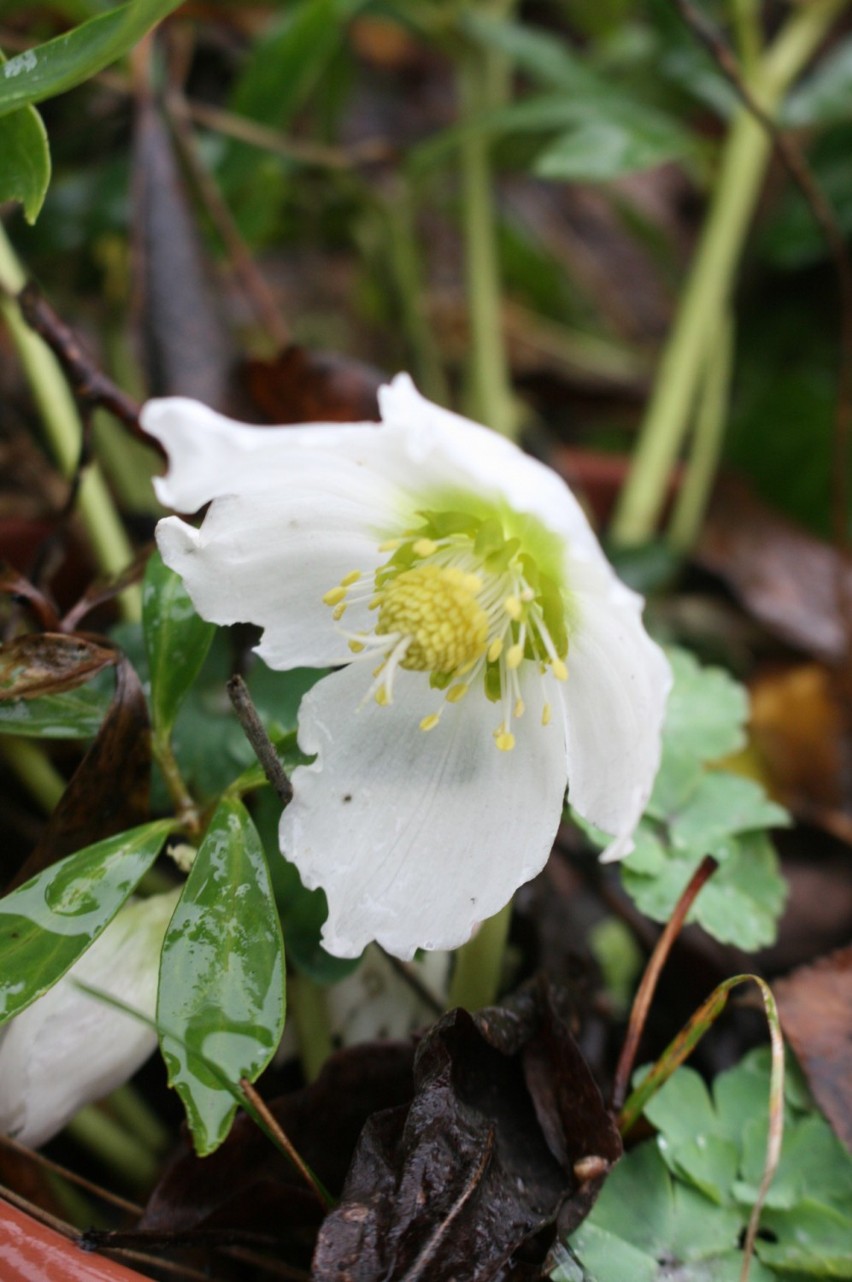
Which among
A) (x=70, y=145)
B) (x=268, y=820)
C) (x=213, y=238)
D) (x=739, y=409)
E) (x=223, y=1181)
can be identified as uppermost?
(x=70, y=145)

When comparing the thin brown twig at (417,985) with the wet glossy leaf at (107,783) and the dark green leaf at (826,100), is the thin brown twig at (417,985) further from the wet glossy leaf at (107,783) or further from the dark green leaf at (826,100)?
the dark green leaf at (826,100)

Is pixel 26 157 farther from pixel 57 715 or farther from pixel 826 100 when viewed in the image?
pixel 826 100

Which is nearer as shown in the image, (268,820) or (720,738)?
(268,820)

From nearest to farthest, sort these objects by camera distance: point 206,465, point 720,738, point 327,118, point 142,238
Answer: point 206,465 → point 720,738 → point 142,238 → point 327,118

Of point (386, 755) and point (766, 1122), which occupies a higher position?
point (386, 755)

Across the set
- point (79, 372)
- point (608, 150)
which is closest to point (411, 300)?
point (608, 150)

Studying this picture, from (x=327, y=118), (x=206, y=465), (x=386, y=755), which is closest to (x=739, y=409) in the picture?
(x=327, y=118)

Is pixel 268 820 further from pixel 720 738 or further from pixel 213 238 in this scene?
pixel 213 238
